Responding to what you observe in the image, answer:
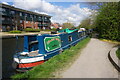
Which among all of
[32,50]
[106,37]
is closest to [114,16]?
[106,37]

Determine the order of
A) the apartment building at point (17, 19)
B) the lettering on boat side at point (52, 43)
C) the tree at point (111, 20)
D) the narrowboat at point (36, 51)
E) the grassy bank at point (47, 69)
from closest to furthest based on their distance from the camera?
the grassy bank at point (47, 69) → the narrowboat at point (36, 51) → the lettering on boat side at point (52, 43) → the tree at point (111, 20) → the apartment building at point (17, 19)

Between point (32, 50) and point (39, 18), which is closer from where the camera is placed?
point (32, 50)

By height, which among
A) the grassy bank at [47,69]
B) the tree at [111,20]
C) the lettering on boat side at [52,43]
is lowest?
the grassy bank at [47,69]

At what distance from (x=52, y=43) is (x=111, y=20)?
997cm

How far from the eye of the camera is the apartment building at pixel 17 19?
35.2 m

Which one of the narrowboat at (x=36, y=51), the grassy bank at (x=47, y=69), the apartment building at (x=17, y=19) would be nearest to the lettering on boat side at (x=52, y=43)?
the narrowboat at (x=36, y=51)

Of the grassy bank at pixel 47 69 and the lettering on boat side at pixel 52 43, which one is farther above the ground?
the lettering on boat side at pixel 52 43

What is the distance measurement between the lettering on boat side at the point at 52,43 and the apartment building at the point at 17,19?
3128 centimetres

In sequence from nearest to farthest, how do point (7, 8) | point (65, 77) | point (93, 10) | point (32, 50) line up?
1. point (65, 77)
2. point (32, 50)
3. point (93, 10)
4. point (7, 8)

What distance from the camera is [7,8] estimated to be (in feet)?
118

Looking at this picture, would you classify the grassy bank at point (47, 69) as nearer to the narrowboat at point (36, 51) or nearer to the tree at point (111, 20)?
the narrowboat at point (36, 51)

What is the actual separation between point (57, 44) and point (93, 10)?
1436 cm

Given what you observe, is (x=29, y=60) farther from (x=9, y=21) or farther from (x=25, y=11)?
(x=25, y=11)

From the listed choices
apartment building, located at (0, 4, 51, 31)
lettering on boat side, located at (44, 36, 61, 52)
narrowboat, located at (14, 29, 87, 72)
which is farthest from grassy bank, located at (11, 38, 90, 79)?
apartment building, located at (0, 4, 51, 31)
